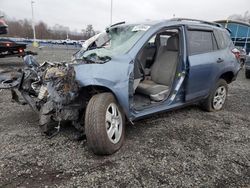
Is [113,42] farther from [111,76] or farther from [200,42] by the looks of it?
[200,42]

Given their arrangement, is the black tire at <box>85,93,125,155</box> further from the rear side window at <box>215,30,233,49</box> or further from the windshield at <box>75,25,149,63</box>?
the rear side window at <box>215,30,233,49</box>

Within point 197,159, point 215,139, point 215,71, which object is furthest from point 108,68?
point 215,71

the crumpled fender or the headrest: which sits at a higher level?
the headrest

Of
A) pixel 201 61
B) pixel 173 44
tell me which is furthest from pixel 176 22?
pixel 201 61

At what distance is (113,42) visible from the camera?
14.3 feet

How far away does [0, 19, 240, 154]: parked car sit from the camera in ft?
10.8

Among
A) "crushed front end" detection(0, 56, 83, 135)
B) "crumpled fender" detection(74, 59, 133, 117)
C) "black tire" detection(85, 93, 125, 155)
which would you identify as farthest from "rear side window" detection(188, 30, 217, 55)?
"crushed front end" detection(0, 56, 83, 135)

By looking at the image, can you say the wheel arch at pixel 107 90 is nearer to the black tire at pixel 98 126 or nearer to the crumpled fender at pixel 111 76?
the crumpled fender at pixel 111 76

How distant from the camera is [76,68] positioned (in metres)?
3.38

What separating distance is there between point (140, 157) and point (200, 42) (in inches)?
104

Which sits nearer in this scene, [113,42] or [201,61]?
[113,42]

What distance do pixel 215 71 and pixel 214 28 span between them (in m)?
0.93

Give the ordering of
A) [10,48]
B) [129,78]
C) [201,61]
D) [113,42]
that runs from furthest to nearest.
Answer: [10,48] < [201,61] < [113,42] < [129,78]

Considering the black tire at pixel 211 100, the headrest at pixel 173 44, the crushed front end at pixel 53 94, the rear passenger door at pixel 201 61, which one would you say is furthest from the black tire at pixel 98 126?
the black tire at pixel 211 100
